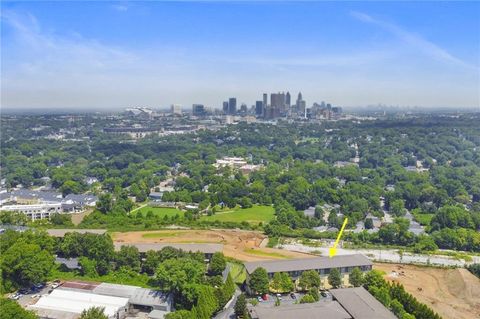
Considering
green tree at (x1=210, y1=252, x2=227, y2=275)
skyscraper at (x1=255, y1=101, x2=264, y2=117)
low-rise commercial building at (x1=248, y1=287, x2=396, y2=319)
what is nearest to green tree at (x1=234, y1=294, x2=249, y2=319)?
low-rise commercial building at (x1=248, y1=287, x2=396, y2=319)

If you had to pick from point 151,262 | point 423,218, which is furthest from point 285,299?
point 423,218

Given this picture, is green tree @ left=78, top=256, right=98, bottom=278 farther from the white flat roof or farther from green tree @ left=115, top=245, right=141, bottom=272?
the white flat roof

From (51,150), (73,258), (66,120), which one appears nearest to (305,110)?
(66,120)

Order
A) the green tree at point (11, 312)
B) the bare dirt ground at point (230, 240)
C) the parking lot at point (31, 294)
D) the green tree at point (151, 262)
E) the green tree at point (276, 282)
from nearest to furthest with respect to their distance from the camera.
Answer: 1. the green tree at point (11, 312)
2. the parking lot at point (31, 294)
3. the green tree at point (276, 282)
4. the green tree at point (151, 262)
5. the bare dirt ground at point (230, 240)

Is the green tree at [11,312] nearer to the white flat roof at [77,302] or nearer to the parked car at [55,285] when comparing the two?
the white flat roof at [77,302]

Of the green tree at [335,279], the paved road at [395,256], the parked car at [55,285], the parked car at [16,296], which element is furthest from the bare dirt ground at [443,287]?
the parked car at [16,296]
